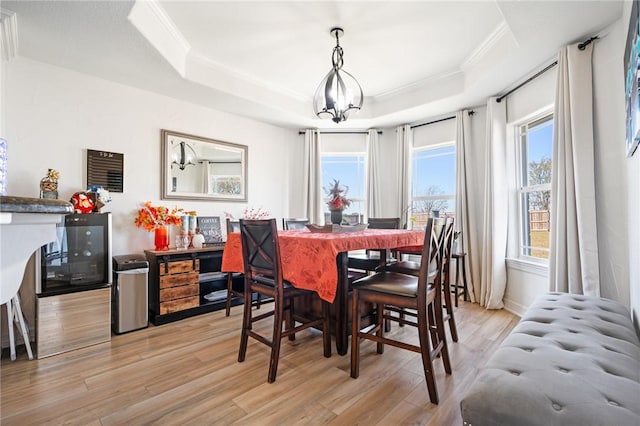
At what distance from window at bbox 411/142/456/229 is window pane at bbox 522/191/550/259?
0.96m

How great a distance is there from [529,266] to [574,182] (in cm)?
115

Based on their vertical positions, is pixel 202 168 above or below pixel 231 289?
above

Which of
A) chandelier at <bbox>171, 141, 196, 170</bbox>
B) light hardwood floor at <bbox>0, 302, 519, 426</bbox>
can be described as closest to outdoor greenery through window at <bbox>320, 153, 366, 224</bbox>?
chandelier at <bbox>171, 141, 196, 170</bbox>

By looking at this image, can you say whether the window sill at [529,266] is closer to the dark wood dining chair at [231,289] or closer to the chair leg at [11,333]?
the dark wood dining chair at [231,289]

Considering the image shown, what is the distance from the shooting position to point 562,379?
3.11 feet

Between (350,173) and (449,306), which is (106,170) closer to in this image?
(350,173)

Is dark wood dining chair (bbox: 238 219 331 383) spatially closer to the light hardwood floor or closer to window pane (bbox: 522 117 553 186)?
the light hardwood floor

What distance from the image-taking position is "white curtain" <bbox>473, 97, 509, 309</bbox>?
11.3ft

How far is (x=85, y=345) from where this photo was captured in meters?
2.47

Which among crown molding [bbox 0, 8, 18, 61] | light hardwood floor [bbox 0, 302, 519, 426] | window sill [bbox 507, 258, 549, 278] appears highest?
crown molding [bbox 0, 8, 18, 61]

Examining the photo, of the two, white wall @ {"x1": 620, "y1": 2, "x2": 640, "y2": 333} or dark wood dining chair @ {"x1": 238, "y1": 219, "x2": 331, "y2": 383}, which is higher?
white wall @ {"x1": 620, "y1": 2, "x2": 640, "y2": 333}

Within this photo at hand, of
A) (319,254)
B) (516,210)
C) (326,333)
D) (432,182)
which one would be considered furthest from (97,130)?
(516,210)

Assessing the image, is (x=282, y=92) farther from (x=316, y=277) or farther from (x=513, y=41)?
(x=316, y=277)

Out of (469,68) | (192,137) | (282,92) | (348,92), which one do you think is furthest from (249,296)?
(469,68)
